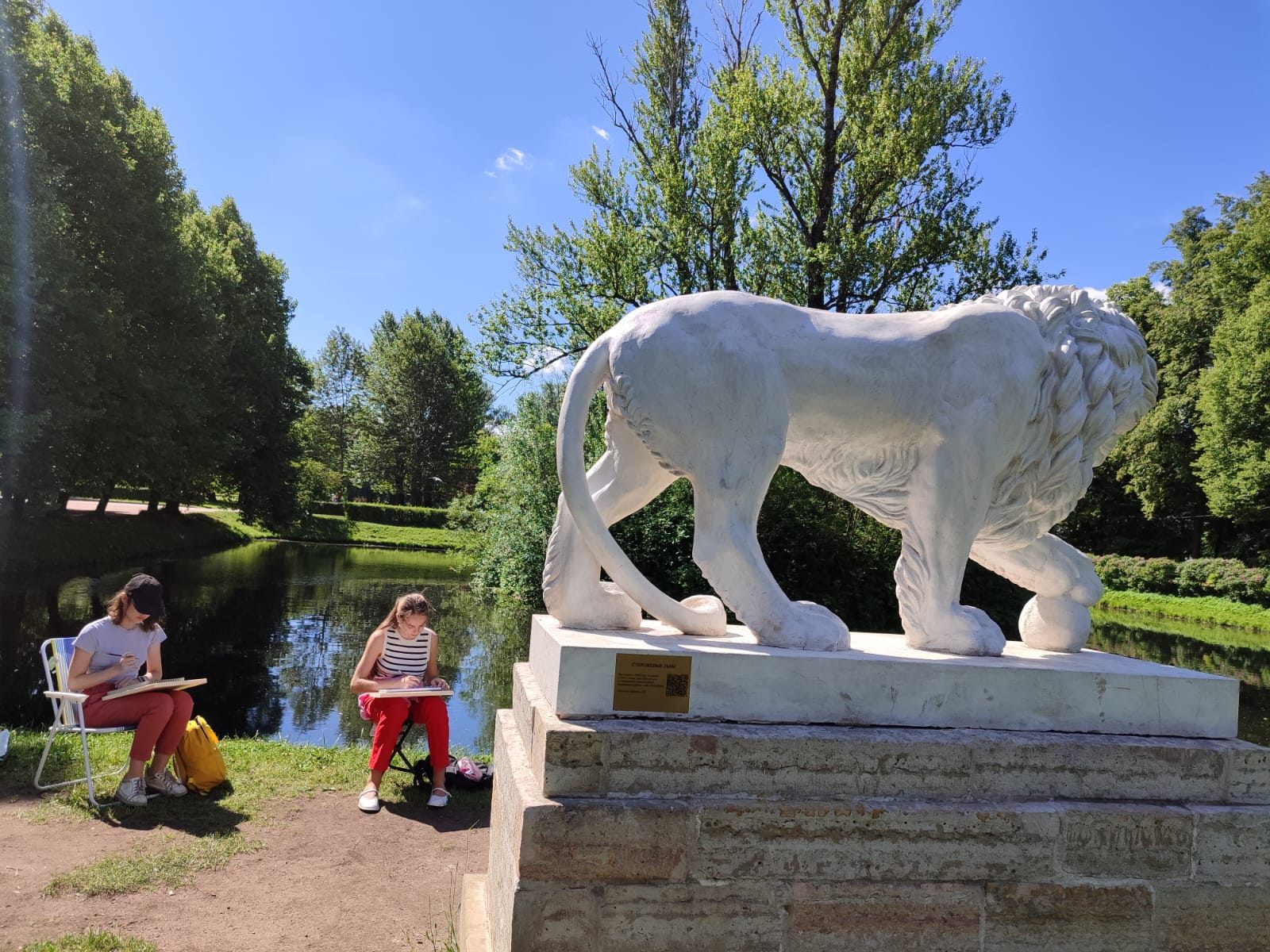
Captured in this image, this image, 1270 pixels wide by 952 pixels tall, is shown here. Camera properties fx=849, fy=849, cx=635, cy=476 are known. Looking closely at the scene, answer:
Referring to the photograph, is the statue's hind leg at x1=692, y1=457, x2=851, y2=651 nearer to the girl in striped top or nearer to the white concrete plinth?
the white concrete plinth

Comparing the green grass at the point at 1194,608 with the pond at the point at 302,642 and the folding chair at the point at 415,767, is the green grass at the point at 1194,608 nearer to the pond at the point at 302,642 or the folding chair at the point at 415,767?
the pond at the point at 302,642

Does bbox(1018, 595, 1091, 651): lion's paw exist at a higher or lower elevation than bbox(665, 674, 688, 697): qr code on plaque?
higher

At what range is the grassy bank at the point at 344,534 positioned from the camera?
32.2m

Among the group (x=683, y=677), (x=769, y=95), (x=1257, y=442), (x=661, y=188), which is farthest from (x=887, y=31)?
(x=1257, y=442)

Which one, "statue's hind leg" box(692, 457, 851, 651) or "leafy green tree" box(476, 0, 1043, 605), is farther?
"leafy green tree" box(476, 0, 1043, 605)

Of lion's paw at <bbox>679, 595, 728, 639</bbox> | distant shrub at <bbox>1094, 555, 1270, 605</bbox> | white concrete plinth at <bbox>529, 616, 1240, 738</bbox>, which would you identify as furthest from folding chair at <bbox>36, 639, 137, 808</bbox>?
distant shrub at <bbox>1094, 555, 1270, 605</bbox>

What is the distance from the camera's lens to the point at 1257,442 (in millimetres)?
22719

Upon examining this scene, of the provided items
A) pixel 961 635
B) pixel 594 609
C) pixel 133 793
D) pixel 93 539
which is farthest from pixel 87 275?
pixel 961 635

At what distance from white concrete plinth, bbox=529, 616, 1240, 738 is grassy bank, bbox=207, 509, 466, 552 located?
2880cm

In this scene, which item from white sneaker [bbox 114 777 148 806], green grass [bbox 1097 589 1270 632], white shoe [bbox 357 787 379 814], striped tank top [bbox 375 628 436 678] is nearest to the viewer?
white sneaker [bbox 114 777 148 806]

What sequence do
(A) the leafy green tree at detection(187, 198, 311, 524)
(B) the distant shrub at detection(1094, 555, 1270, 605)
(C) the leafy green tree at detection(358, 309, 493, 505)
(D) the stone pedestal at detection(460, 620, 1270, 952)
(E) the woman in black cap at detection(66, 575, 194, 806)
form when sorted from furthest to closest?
1. (C) the leafy green tree at detection(358, 309, 493, 505)
2. (B) the distant shrub at detection(1094, 555, 1270, 605)
3. (A) the leafy green tree at detection(187, 198, 311, 524)
4. (E) the woman in black cap at detection(66, 575, 194, 806)
5. (D) the stone pedestal at detection(460, 620, 1270, 952)

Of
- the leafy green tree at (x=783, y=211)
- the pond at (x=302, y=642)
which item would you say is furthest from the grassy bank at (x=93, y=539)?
the leafy green tree at (x=783, y=211)

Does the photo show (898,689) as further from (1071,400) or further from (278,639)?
(278,639)

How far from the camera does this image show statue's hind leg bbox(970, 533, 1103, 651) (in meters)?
3.08
